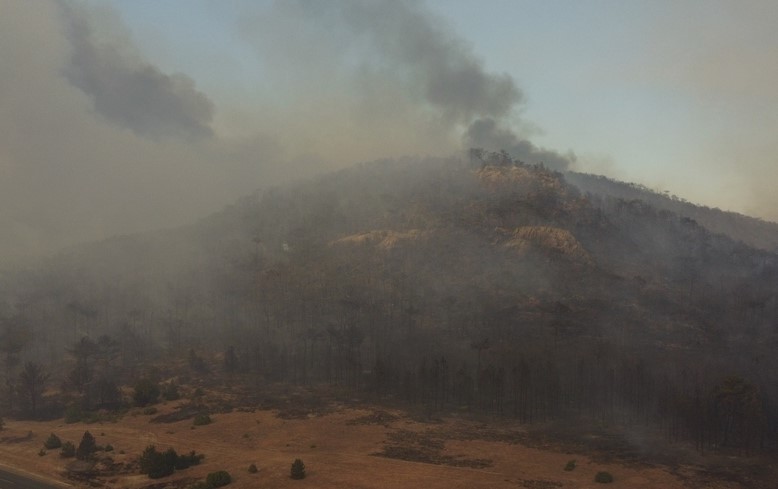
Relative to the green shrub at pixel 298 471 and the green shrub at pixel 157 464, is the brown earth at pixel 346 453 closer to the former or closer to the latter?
the green shrub at pixel 298 471

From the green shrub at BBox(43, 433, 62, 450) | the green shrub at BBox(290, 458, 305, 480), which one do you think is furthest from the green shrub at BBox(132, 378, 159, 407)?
the green shrub at BBox(290, 458, 305, 480)

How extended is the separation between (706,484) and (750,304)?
117907 mm

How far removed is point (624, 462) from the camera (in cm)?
6906

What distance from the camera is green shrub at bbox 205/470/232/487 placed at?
5978cm

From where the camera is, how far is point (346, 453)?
72.7 meters

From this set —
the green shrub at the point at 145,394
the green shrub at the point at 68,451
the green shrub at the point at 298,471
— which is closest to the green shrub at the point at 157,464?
the green shrub at the point at 68,451

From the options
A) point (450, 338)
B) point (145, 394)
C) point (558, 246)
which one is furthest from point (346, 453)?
point (558, 246)

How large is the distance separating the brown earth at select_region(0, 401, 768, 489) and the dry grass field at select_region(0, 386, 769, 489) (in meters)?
0.13

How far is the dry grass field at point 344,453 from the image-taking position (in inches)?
2431

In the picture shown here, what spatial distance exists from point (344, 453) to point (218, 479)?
708 inches

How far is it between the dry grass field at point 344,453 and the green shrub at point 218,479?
3.72 feet

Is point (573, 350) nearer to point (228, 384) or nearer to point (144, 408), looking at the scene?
point (228, 384)

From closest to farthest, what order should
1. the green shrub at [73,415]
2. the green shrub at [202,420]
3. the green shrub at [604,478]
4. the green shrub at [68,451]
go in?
the green shrub at [604,478] < the green shrub at [68,451] < the green shrub at [202,420] < the green shrub at [73,415]

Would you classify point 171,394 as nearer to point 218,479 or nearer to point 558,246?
point 218,479
